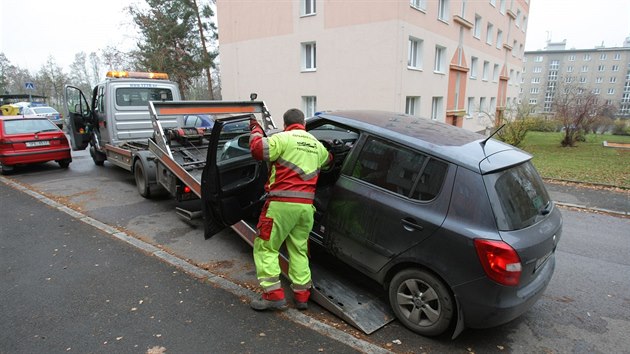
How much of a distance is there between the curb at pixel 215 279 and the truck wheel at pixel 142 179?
43.2 inches

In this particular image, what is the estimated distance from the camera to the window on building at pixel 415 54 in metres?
15.9

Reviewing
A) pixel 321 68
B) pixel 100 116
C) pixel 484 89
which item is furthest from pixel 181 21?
pixel 484 89

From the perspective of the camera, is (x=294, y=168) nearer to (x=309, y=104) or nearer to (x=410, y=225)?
(x=410, y=225)

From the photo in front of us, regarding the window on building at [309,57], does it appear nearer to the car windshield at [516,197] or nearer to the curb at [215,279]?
the curb at [215,279]

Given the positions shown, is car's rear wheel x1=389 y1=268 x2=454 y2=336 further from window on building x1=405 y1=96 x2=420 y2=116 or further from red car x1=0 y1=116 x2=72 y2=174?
window on building x1=405 y1=96 x2=420 y2=116

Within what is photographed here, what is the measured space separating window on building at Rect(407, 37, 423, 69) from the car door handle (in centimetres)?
1432

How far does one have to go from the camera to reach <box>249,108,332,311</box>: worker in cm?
304

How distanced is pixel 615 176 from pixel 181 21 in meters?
25.7

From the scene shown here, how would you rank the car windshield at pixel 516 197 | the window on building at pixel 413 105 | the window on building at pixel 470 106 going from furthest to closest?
the window on building at pixel 470 106 → the window on building at pixel 413 105 → the car windshield at pixel 516 197

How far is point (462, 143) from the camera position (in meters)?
3.02

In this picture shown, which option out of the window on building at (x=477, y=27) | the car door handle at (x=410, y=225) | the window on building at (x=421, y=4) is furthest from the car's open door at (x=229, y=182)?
the window on building at (x=477, y=27)

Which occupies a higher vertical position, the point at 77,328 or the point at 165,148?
the point at 165,148

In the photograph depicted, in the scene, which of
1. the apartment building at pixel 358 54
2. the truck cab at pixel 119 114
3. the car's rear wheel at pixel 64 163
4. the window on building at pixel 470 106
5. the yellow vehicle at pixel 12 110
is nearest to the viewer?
the truck cab at pixel 119 114

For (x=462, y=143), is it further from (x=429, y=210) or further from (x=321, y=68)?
(x=321, y=68)
